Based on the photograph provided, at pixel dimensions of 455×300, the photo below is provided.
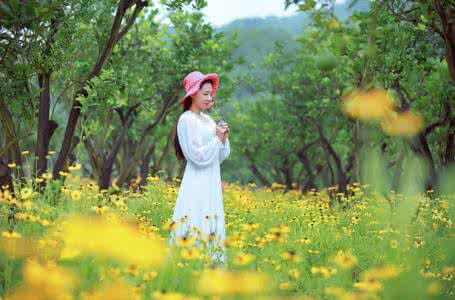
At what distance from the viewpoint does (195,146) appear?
5703 mm

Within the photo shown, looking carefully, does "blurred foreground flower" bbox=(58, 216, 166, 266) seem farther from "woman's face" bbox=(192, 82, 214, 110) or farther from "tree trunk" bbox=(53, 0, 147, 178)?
"tree trunk" bbox=(53, 0, 147, 178)

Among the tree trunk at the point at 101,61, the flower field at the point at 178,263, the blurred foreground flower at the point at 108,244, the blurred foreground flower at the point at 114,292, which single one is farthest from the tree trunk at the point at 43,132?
the blurred foreground flower at the point at 114,292

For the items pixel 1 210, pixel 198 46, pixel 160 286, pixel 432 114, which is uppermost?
pixel 198 46

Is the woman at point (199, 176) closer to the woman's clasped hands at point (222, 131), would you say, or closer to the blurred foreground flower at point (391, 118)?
the woman's clasped hands at point (222, 131)

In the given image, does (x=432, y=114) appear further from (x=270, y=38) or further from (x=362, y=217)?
(x=270, y=38)

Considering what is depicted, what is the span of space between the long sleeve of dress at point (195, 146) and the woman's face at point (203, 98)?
→ 0.25 meters

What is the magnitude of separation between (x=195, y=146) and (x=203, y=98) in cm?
56

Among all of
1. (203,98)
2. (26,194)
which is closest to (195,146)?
(203,98)

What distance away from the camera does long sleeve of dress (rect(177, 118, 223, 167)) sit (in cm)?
570

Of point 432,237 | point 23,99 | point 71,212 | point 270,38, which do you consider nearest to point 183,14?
point 23,99

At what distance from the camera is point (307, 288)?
5.03m

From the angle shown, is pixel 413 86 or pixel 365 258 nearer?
pixel 365 258

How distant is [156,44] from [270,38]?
24.9 meters

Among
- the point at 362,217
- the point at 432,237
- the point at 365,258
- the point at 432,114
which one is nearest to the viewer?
the point at 365,258
